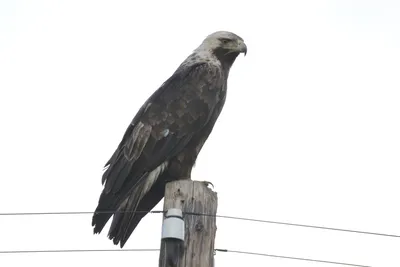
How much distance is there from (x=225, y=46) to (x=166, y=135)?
144 cm

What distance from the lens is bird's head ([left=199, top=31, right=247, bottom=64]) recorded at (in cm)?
805

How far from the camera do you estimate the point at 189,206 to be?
468 centimetres

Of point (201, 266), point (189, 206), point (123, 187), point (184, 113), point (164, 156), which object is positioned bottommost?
point (201, 266)

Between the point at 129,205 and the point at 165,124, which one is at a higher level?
the point at 165,124

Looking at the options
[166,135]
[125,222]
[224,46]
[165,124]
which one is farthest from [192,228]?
[224,46]

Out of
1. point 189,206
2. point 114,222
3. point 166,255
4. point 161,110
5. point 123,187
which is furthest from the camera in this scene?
point 161,110

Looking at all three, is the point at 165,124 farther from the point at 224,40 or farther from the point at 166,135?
the point at 224,40

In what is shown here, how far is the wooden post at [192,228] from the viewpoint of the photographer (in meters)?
4.37

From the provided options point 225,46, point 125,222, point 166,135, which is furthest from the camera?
point 225,46

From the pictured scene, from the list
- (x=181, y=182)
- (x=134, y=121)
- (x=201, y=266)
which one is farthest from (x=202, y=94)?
(x=201, y=266)

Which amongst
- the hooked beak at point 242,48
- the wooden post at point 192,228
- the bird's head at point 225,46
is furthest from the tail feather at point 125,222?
the hooked beak at point 242,48

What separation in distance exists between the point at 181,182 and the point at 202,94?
2674 mm

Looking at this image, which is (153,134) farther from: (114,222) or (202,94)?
(114,222)

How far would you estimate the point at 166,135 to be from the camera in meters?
7.19
